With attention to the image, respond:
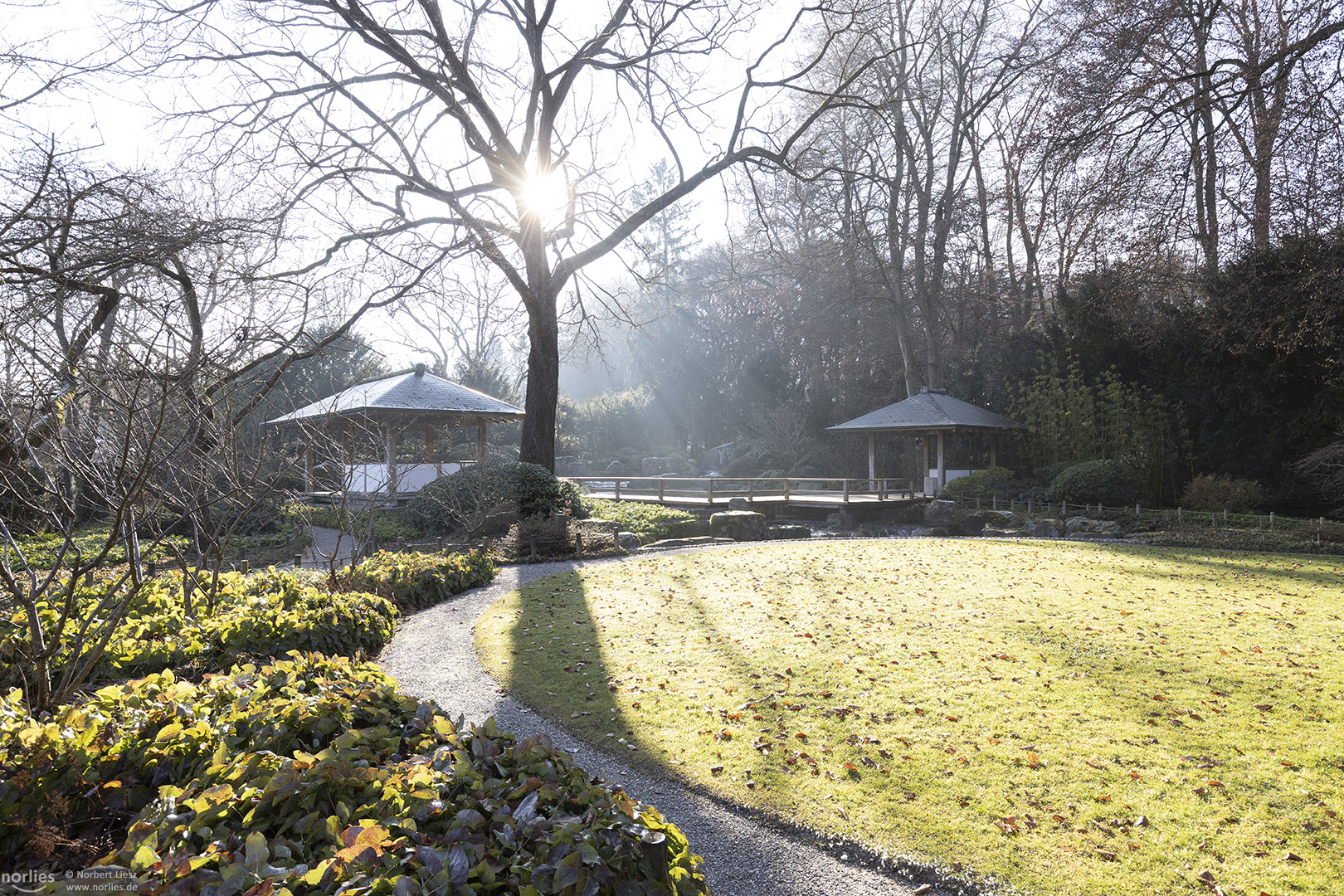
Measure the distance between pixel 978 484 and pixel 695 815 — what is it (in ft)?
54.6

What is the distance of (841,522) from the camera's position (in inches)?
651

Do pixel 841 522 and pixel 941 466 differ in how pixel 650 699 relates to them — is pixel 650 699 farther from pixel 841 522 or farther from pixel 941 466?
pixel 941 466

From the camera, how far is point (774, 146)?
1380 cm

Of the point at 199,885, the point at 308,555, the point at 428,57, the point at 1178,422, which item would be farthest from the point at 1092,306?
the point at 199,885

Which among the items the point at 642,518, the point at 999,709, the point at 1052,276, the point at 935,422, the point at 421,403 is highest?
the point at 1052,276

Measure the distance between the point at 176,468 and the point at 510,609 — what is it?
12.9 feet

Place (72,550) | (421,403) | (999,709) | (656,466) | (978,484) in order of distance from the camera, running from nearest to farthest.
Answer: (999,709) < (72,550) < (421,403) < (978,484) < (656,466)

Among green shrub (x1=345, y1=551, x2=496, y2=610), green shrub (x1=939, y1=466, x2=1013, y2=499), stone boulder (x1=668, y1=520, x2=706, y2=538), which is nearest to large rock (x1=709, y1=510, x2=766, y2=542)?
stone boulder (x1=668, y1=520, x2=706, y2=538)

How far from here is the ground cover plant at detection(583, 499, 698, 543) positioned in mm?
13503

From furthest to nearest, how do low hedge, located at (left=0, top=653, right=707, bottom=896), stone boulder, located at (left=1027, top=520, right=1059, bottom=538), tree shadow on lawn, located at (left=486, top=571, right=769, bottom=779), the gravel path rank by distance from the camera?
stone boulder, located at (left=1027, top=520, right=1059, bottom=538), tree shadow on lawn, located at (left=486, top=571, right=769, bottom=779), the gravel path, low hedge, located at (left=0, top=653, right=707, bottom=896)

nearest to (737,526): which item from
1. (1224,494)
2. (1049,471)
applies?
(1049,471)

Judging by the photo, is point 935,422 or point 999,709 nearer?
point 999,709

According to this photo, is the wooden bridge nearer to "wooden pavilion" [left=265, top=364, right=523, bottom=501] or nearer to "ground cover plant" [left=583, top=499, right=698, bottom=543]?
"ground cover plant" [left=583, top=499, right=698, bottom=543]

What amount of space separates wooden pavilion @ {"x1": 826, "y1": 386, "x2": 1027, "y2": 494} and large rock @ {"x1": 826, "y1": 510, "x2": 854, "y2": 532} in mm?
3853
